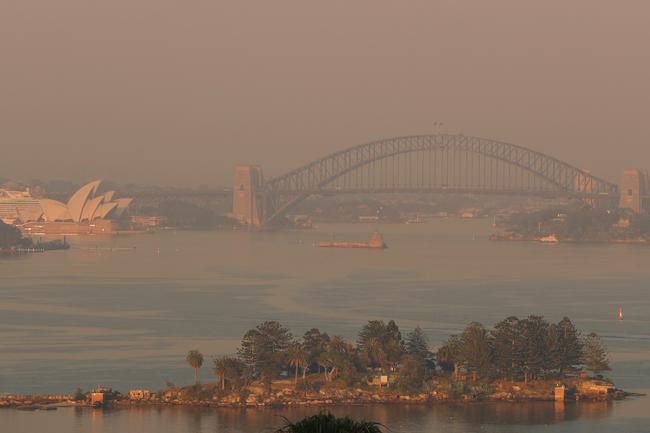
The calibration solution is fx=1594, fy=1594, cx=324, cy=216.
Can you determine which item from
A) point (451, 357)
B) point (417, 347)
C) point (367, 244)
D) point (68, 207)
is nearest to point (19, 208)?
point (68, 207)

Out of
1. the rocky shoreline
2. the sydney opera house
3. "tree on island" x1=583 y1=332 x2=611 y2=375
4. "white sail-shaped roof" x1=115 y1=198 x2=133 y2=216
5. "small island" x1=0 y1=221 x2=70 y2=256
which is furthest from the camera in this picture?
"white sail-shaped roof" x1=115 y1=198 x2=133 y2=216

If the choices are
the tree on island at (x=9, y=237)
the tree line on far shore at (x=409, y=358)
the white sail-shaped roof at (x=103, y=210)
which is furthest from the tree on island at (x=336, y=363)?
the white sail-shaped roof at (x=103, y=210)

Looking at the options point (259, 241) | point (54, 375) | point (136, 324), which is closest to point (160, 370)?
point (54, 375)

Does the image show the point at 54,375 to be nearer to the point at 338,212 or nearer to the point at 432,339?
the point at 432,339

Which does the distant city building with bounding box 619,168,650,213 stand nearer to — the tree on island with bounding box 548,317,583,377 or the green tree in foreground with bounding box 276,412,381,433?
the tree on island with bounding box 548,317,583,377

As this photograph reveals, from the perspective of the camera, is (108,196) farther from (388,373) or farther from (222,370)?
(222,370)

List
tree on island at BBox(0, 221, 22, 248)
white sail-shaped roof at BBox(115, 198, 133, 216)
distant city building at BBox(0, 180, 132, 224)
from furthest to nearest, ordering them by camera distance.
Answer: white sail-shaped roof at BBox(115, 198, 133, 216) → distant city building at BBox(0, 180, 132, 224) → tree on island at BBox(0, 221, 22, 248)

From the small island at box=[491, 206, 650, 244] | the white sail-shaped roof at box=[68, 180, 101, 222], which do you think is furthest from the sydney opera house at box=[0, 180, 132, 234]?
the small island at box=[491, 206, 650, 244]
